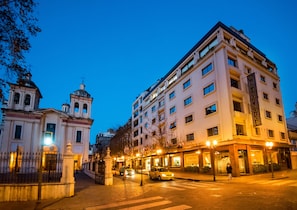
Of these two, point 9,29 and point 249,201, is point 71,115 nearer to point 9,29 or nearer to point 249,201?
point 9,29

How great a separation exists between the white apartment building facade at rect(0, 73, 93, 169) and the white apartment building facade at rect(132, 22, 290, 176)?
1696 centimetres

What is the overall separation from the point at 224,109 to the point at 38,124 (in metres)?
32.5

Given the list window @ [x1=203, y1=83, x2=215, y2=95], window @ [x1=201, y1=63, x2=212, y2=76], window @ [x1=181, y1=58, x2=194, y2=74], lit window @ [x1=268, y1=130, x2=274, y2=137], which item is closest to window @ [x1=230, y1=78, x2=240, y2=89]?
window @ [x1=203, y1=83, x2=215, y2=95]

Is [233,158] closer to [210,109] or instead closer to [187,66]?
[210,109]

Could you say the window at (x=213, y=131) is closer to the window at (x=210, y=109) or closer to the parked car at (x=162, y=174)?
the window at (x=210, y=109)

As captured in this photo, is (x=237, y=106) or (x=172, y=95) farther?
(x=172, y=95)

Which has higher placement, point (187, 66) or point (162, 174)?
point (187, 66)

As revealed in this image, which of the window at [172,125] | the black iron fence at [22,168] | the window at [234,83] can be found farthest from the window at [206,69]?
the black iron fence at [22,168]

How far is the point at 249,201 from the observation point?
9.02m

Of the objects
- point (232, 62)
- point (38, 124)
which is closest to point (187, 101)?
point (232, 62)

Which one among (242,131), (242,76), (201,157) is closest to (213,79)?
(242,76)

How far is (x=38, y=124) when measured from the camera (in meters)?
35.6

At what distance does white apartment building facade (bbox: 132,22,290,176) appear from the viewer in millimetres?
24906

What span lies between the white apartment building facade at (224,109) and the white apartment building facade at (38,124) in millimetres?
16962
